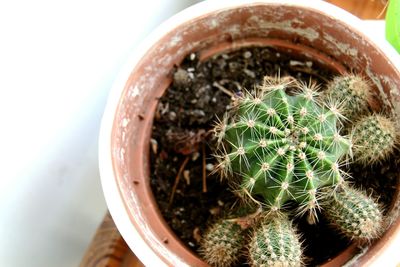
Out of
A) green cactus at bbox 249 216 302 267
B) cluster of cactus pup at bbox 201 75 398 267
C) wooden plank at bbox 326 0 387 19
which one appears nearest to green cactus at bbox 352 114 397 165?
cluster of cactus pup at bbox 201 75 398 267

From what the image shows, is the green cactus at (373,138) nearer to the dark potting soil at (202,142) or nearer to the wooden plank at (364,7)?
the dark potting soil at (202,142)

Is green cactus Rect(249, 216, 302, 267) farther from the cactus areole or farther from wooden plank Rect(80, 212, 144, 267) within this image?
wooden plank Rect(80, 212, 144, 267)

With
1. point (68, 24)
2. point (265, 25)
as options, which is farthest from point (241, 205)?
point (68, 24)

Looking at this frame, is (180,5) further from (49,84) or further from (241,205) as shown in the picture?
(241,205)

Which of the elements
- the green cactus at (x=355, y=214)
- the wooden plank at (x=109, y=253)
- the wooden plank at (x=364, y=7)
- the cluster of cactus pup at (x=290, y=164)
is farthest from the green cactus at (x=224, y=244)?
the wooden plank at (x=364, y=7)

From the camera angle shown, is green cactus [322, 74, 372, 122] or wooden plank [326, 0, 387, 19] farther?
wooden plank [326, 0, 387, 19]
